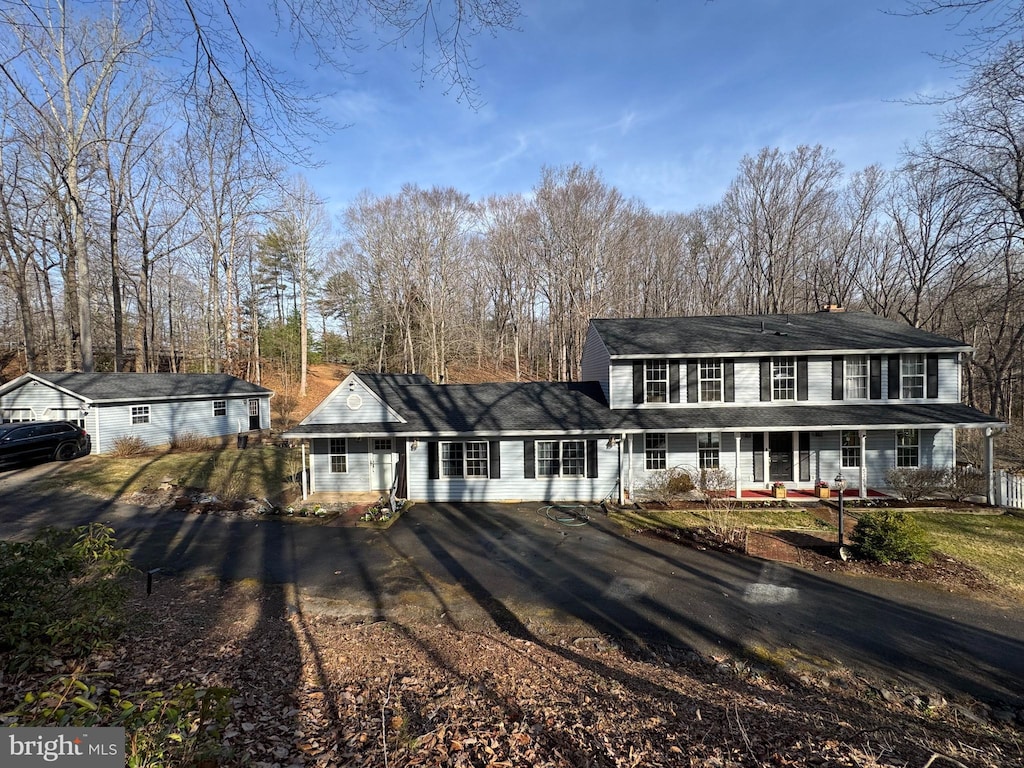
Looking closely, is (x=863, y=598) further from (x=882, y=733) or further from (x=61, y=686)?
(x=61, y=686)

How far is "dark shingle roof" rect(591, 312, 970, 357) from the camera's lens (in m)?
15.6

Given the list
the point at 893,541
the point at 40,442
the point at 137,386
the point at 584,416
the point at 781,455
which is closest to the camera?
the point at 893,541

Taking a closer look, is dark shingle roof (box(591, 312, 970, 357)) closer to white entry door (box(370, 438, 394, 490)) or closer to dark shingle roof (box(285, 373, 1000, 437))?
dark shingle roof (box(285, 373, 1000, 437))

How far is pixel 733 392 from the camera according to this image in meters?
16.0

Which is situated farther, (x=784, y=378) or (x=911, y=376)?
(x=784, y=378)

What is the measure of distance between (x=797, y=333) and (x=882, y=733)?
15.7 metres

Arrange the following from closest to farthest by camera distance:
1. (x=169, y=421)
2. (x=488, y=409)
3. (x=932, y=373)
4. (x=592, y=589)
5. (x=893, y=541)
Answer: (x=592, y=589)
(x=893, y=541)
(x=932, y=373)
(x=488, y=409)
(x=169, y=421)

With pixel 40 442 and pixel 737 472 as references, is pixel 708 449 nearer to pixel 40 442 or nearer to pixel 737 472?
pixel 737 472

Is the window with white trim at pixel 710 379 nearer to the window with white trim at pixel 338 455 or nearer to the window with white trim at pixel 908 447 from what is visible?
the window with white trim at pixel 908 447

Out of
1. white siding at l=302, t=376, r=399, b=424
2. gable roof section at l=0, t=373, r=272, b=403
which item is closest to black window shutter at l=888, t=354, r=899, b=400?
white siding at l=302, t=376, r=399, b=424

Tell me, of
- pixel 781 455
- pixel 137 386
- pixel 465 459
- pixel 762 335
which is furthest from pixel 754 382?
pixel 137 386

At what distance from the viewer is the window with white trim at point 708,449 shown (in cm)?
1551

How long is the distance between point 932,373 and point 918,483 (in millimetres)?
4034

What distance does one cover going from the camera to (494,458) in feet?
51.4
